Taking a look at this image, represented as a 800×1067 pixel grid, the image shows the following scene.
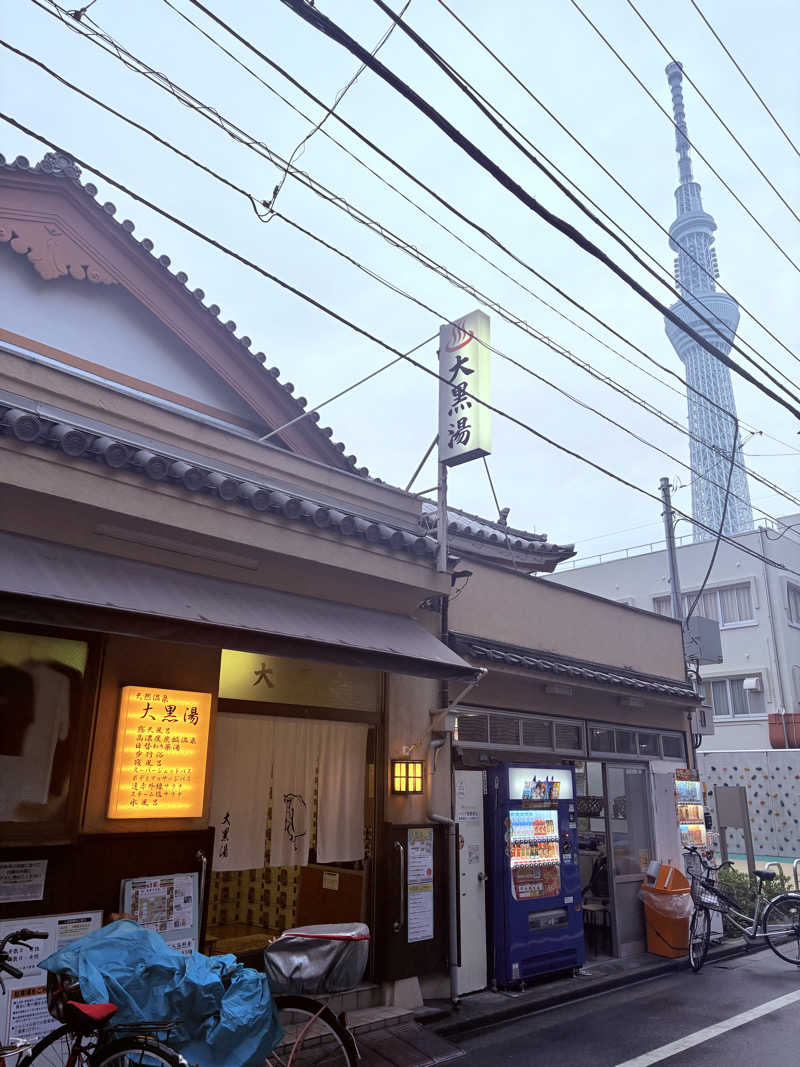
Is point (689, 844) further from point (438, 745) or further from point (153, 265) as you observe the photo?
point (153, 265)

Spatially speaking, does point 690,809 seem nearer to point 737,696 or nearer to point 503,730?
point 503,730

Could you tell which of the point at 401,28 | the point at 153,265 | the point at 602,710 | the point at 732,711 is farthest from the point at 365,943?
the point at 732,711

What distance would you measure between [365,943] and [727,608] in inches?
969

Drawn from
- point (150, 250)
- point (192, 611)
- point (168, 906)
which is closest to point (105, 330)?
point (150, 250)

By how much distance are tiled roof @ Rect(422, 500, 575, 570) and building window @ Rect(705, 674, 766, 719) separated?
14240 millimetres

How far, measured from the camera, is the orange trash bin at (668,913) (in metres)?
10.5

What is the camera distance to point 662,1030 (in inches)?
297

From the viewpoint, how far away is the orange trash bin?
1048cm

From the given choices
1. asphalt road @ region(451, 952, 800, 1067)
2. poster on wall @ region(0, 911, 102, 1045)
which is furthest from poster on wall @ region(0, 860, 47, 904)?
asphalt road @ region(451, 952, 800, 1067)

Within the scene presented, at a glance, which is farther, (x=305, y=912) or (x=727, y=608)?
(x=727, y=608)

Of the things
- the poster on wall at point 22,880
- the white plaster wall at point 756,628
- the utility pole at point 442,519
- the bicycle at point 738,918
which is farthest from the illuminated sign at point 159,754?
the white plaster wall at point 756,628

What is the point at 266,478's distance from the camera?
31.1 feet

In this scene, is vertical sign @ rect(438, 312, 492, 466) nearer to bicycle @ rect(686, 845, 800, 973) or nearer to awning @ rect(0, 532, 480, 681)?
awning @ rect(0, 532, 480, 681)

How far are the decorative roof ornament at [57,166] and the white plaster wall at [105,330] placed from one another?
1.15 metres
